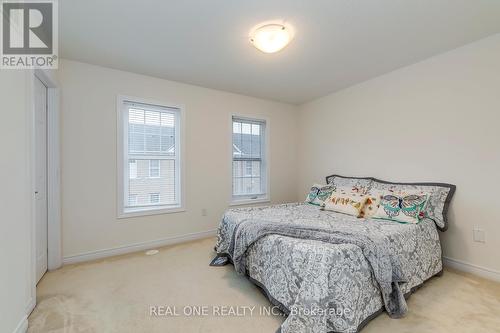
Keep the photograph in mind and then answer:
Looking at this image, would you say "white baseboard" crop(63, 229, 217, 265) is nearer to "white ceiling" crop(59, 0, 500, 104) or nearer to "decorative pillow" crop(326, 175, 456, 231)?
"white ceiling" crop(59, 0, 500, 104)

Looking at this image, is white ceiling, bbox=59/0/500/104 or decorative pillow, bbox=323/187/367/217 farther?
decorative pillow, bbox=323/187/367/217

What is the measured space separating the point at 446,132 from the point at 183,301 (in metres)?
3.21

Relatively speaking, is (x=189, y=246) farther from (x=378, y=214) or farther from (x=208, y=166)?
(x=378, y=214)

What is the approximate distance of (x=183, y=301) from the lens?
6.15ft

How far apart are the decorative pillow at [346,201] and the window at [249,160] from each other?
151 cm

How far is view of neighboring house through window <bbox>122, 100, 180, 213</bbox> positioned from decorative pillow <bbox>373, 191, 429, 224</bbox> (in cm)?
271

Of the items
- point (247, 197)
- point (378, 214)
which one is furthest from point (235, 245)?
point (247, 197)

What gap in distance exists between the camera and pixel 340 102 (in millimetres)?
3729

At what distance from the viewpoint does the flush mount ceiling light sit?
2.01m

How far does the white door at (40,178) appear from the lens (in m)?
2.19

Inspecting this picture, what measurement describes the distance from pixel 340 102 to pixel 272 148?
4.58ft

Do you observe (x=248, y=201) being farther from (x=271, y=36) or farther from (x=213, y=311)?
(x=271, y=36)

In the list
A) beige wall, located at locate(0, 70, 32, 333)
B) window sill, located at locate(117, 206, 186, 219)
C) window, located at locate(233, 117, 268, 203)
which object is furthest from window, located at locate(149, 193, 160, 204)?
beige wall, located at locate(0, 70, 32, 333)

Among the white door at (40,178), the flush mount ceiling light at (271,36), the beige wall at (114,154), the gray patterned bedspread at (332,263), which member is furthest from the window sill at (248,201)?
the flush mount ceiling light at (271,36)
